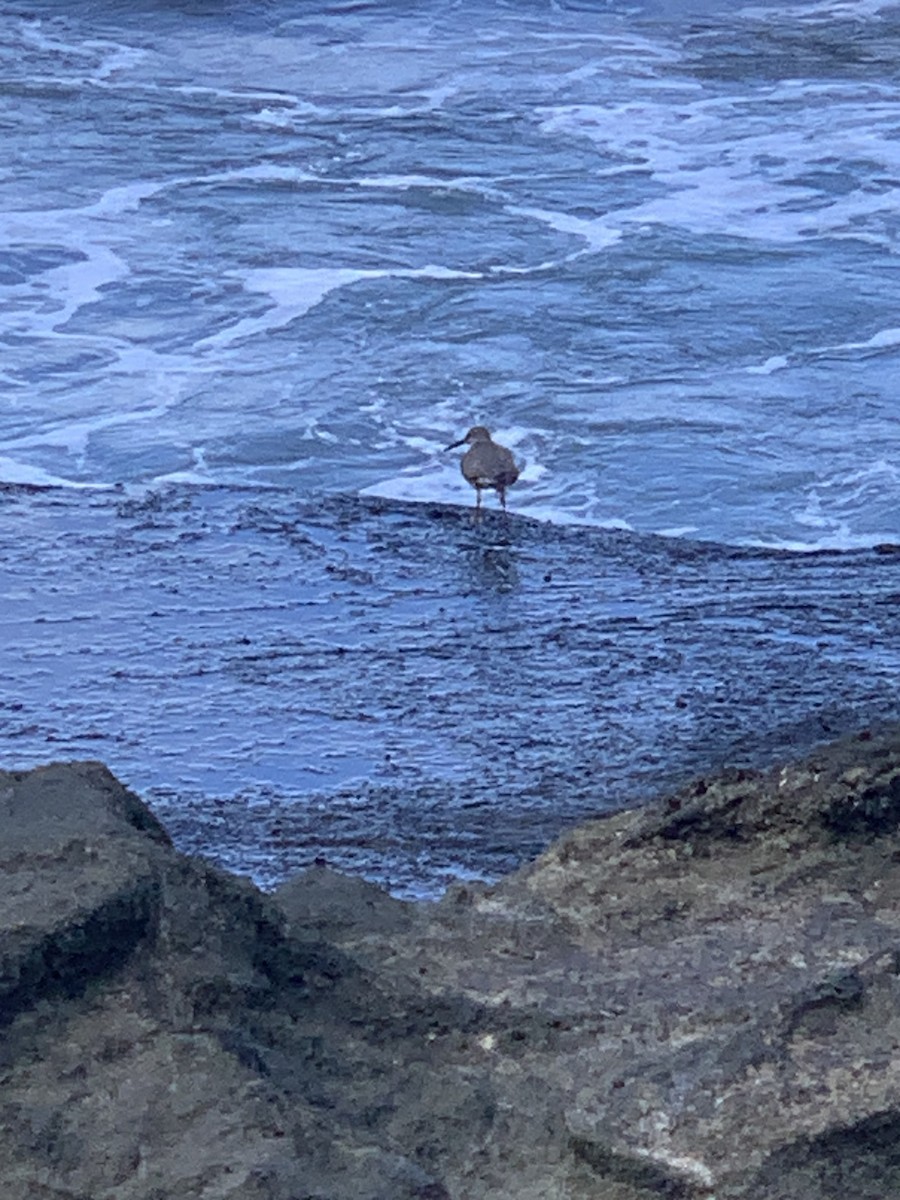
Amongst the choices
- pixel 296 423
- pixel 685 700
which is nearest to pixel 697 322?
pixel 296 423

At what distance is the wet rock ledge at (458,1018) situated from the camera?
2529 mm

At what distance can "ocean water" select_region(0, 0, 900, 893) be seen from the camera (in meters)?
6.37

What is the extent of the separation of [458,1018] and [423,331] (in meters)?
8.50

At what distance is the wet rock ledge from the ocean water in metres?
1.63

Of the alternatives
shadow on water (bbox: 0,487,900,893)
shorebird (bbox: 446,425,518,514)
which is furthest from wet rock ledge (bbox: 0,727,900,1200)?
shorebird (bbox: 446,425,518,514)

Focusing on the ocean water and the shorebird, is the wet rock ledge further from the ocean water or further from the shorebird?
the shorebird

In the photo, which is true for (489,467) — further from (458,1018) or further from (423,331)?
(458,1018)

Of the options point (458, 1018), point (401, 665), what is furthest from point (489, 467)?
point (458, 1018)

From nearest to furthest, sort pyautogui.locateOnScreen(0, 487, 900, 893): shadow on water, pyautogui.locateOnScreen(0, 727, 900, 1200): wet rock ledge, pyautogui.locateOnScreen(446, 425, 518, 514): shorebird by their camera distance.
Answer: pyautogui.locateOnScreen(0, 727, 900, 1200): wet rock ledge, pyautogui.locateOnScreen(0, 487, 900, 893): shadow on water, pyautogui.locateOnScreen(446, 425, 518, 514): shorebird

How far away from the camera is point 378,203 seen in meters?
14.2

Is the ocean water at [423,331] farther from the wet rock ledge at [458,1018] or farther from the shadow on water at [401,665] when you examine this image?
the wet rock ledge at [458,1018]

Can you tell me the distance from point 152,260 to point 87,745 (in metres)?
7.37

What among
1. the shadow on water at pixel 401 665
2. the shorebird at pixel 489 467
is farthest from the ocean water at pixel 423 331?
the shorebird at pixel 489 467

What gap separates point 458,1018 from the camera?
3.00m
